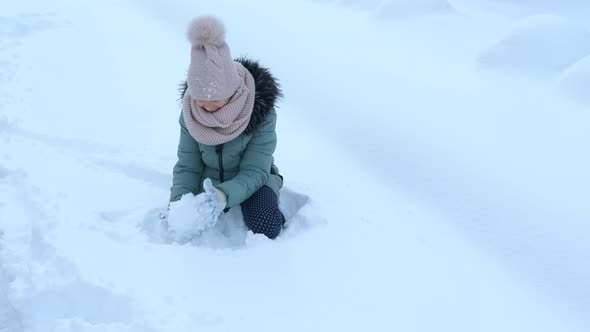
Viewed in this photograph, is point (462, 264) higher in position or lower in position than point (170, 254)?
higher

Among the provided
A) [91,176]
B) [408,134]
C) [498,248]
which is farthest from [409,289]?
[91,176]

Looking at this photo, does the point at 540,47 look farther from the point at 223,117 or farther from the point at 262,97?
the point at 223,117

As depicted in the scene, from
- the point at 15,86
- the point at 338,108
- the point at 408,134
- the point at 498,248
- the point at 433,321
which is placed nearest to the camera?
the point at 433,321

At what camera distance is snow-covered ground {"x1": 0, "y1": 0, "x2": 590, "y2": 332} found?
1.69 meters

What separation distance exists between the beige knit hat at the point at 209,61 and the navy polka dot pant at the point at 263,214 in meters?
0.51

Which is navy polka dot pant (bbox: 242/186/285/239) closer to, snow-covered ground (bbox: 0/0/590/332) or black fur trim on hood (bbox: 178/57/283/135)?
snow-covered ground (bbox: 0/0/590/332)

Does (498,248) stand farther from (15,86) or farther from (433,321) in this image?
(15,86)

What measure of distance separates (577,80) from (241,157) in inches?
83.9

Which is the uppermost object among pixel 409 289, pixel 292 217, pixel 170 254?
pixel 409 289

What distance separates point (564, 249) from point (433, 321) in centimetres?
71

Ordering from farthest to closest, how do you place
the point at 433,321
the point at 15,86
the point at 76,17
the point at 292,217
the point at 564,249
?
the point at 76,17
the point at 15,86
the point at 292,217
the point at 564,249
the point at 433,321

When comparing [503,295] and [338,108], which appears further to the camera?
[338,108]

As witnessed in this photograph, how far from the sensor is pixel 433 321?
169cm

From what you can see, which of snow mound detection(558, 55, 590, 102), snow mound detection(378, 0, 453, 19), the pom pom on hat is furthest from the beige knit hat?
snow mound detection(378, 0, 453, 19)
